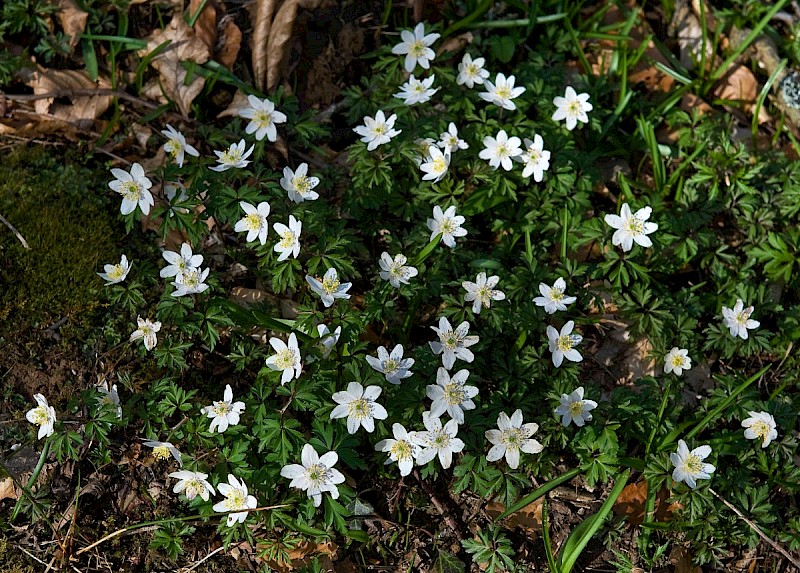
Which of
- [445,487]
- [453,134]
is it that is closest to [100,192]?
[453,134]

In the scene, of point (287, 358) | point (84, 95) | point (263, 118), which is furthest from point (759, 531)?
point (84, 95)

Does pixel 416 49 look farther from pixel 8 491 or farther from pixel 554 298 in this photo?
pixel 8 491

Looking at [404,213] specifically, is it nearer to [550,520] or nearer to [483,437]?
[483,437]

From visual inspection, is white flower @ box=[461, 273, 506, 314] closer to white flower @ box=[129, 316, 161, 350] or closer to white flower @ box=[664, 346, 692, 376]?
white flower @ box=[664, 346, 692, 376]

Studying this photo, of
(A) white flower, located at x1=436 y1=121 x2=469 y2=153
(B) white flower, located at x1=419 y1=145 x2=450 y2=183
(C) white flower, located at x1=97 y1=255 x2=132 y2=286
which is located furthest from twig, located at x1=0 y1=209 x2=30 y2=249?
(A) white flower, located at x1=436 y1=121 x2=469 y2=153

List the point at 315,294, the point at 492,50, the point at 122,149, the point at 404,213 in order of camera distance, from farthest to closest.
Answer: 1. the point at 492,50
2. the point at 122,149
3. the point at 404,213
4. the point at 315,294

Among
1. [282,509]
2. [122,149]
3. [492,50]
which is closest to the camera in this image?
[282,509]
